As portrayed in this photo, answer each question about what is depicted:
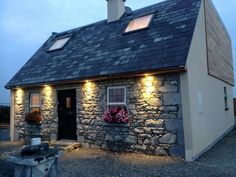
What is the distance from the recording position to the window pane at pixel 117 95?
33.2ft

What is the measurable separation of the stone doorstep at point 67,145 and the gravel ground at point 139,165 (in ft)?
1.68

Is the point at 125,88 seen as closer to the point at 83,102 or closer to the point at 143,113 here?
the point at 143,113

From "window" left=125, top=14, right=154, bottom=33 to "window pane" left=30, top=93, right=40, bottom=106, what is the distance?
5.19 m

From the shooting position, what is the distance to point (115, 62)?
1048cm

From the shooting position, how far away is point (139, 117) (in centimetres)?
957

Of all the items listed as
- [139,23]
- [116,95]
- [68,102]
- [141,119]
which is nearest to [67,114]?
[68,102]

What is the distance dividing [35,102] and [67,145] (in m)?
3.29

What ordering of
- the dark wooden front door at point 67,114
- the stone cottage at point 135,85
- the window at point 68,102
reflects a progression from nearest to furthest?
1. the stone cottage at point 135,85
2. the dark wooden front door at point 67,114
3. the window at point 68,102

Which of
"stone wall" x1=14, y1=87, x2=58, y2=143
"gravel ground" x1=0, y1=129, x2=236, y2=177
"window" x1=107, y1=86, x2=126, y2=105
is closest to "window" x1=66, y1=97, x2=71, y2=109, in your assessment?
"stone wall" x1=14, y1=87, x2=58, y2=143

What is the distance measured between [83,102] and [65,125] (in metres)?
1.50

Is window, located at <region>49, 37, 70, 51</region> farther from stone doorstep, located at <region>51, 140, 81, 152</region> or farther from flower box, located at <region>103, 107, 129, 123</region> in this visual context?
flower box, located at <region>103, 107, 129, 123</region>

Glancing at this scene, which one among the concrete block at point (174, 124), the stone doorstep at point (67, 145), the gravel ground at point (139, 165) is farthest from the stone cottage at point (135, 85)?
the gravel ground at point (139, 165)

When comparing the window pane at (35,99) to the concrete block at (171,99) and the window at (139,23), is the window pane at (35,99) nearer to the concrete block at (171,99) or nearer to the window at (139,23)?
the window at (139,23)

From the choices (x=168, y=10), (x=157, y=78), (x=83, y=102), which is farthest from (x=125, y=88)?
(x=168, y=10)
